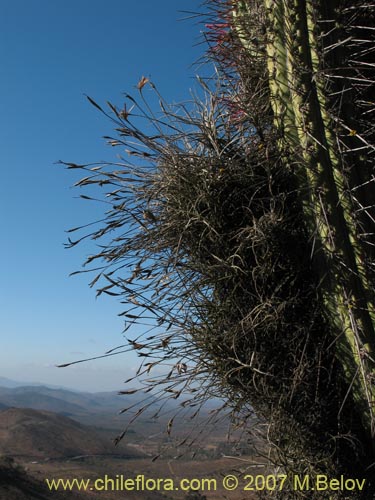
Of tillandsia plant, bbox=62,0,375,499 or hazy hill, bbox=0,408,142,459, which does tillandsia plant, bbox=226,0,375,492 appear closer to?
tillandsia plant, bbox=62,0,375,499

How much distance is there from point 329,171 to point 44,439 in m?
65.6

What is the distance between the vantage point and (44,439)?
2373 inches

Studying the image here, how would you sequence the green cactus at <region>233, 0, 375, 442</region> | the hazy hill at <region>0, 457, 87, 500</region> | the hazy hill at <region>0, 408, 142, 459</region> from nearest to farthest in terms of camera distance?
the green cactus at <region>233, 0, 375, 442</region> < the hazy hill at <region>0, 457, 87, 500</region> < the hazy hill at <region>0, 408, 142, 459</region>

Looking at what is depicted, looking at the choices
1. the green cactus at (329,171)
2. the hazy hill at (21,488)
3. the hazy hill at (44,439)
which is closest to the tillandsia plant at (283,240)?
the green cactus at (329,171)

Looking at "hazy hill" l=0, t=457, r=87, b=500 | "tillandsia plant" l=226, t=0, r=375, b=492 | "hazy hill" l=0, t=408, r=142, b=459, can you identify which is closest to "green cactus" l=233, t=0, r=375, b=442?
"tillandsia plant" l=226, t=0, r=375, b=492

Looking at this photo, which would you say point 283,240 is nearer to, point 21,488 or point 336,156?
point 336,156

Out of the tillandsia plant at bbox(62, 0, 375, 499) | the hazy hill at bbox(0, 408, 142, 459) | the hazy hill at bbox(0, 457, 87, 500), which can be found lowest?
the hazy hill at bbox(0, 408, 142, 459)

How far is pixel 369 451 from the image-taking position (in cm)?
158

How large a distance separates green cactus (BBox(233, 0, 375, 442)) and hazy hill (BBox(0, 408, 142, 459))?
178 feet

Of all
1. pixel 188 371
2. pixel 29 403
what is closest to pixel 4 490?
pixel 188 371

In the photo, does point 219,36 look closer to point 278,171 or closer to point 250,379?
point 278,171

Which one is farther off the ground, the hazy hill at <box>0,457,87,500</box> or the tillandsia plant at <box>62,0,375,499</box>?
the tillandsia plant at <box>62,0,375,499</box>

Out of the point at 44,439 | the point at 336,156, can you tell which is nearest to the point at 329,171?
the point at 336,156

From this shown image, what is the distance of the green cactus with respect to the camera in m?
1.48
